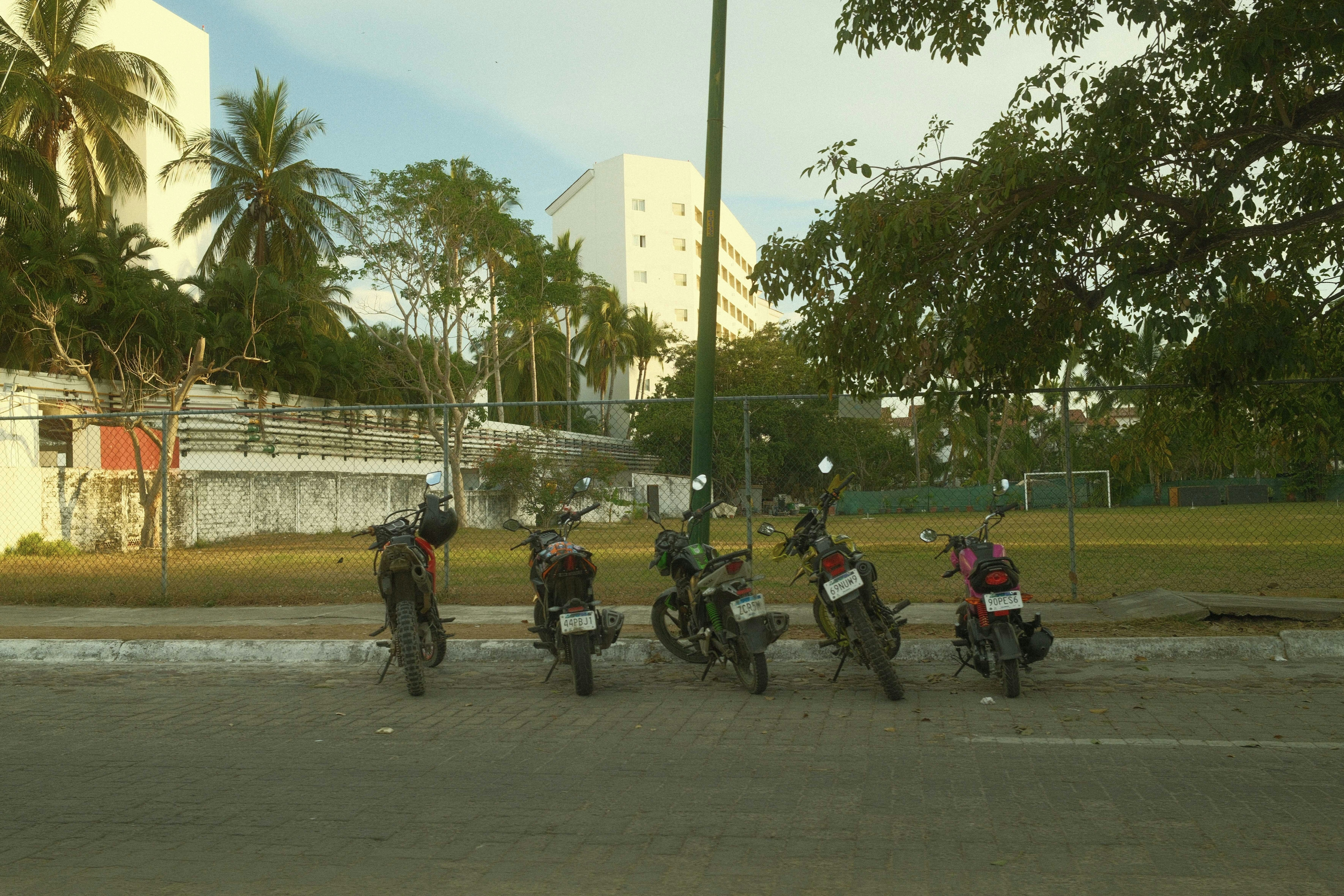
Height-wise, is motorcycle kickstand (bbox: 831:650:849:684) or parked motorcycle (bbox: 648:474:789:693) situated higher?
parked motorcycle (bbox: 648:474:789:693)

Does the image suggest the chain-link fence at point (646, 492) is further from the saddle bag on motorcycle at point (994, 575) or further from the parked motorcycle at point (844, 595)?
the parked motorcycle at point (844, 595)

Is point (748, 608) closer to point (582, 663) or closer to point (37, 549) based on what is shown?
point (582, 663)

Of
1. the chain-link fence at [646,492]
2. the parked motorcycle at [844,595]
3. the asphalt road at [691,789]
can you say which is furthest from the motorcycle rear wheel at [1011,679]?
the chain-link fence at [646,492]

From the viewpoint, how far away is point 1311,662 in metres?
7.69

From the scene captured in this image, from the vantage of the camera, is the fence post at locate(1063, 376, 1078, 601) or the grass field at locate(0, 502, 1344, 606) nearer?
the fence post at locate(1063, 376, 1078, 601)

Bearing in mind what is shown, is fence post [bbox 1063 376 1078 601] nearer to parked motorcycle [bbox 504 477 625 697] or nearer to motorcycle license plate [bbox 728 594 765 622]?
motorcycle license plate [bbox 728 594 765 622]

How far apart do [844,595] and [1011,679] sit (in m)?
1.15

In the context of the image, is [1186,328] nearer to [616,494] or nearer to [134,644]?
[616,494]

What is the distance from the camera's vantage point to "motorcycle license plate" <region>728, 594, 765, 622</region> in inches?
266

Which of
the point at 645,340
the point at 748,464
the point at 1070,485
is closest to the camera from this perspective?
the point at 1070,485

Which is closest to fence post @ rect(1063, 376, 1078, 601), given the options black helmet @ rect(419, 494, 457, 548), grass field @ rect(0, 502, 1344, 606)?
grass field @ rect(0, 502, 1344, 606)

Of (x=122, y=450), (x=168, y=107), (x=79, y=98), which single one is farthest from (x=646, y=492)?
(x=168, y=107)

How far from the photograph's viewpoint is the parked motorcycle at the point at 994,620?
658 cm

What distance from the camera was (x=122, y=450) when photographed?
78.8 ft
